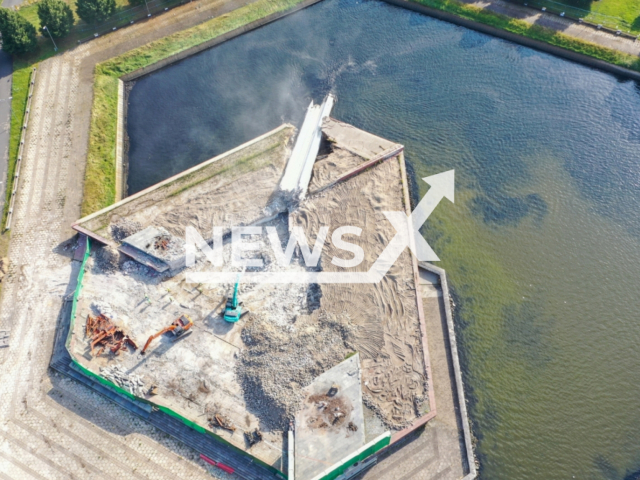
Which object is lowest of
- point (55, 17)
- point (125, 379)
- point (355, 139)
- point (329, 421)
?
point (329, 421)

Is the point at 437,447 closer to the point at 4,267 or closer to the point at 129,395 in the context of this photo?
the point at 129,395

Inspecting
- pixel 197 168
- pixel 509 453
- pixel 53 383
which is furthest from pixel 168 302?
pixel 509 453

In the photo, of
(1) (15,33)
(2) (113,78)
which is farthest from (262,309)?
(1) (15,33)

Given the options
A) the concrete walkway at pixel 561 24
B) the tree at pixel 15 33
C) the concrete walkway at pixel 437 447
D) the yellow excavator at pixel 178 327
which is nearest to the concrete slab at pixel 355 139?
the concrete walkway at pixel 437 447

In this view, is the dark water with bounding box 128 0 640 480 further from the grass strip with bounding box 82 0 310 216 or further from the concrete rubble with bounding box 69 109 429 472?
the concrete rubble with bounding box 69 109 429 472

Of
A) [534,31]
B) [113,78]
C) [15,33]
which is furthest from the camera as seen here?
[534,31]

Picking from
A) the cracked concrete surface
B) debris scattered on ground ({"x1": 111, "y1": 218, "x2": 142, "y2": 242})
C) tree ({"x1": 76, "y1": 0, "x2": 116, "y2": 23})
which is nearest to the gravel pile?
the cracked concrete surface
